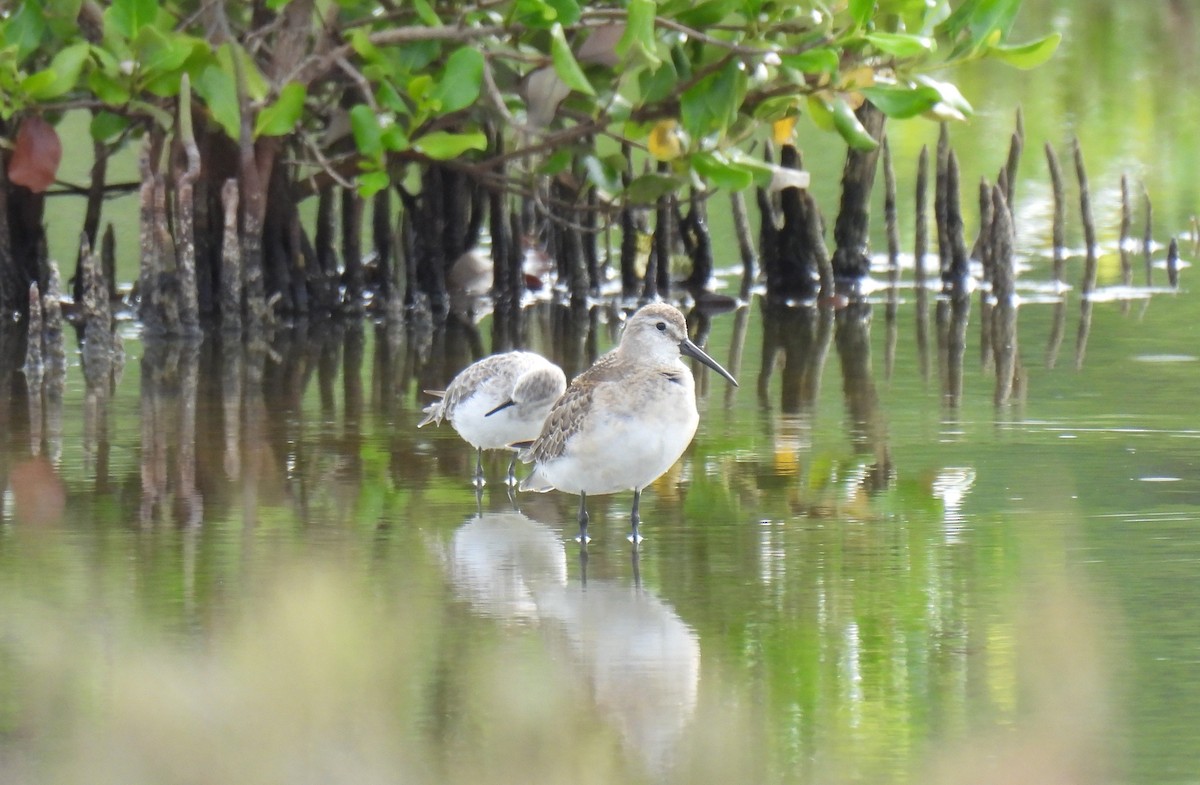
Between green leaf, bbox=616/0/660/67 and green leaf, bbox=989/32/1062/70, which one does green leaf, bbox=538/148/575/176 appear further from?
green leaf, bbox=989/32/1062/70

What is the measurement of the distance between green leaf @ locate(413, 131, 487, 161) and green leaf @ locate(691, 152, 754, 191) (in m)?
1.16

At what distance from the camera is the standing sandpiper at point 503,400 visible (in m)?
8.49

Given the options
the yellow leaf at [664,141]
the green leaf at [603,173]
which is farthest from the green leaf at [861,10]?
the green leaf at [603,173]

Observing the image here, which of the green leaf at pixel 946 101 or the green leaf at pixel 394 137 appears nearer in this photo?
the green leaf at pixel 946 101

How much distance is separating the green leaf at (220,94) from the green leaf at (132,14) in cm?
53

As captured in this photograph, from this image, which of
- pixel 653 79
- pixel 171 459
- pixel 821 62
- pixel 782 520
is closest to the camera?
pixel 782 520

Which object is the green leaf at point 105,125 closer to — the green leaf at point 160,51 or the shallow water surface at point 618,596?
the green leaf at point 160,51

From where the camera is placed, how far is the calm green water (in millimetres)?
5496

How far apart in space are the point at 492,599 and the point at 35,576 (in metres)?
1.50

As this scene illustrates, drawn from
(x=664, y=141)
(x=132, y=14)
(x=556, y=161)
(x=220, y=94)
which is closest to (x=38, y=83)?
(x=132, y=14)

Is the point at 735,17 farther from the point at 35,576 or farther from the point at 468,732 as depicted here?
the point at 468,732

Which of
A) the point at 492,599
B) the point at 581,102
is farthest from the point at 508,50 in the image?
the point at 492,599

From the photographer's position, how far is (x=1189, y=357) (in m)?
12.0

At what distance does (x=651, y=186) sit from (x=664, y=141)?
0.94m
